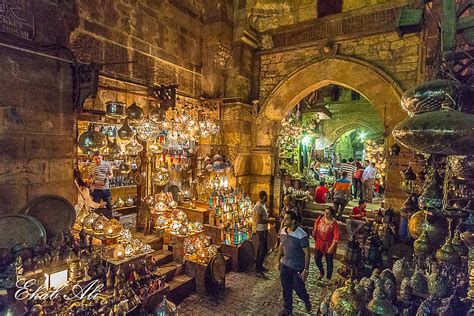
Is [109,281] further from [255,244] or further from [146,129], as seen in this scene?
[255,244]

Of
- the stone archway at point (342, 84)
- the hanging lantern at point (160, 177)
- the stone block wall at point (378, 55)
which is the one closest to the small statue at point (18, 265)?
the hanging lantern at point (160, 177)

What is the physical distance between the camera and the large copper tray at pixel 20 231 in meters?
3.73

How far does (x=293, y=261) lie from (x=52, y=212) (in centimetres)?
399

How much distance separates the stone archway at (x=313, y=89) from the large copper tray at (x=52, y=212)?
5311mm

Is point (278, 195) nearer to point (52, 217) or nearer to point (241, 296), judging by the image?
point (241, 296)

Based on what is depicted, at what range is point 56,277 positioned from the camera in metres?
3.59

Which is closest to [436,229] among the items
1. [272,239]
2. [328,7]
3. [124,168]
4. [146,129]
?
[272,239]

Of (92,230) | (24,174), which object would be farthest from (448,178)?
(24,174)

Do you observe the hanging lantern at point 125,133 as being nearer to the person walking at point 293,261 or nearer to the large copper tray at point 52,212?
the large copper tray at point 52,212

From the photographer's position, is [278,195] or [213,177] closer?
[213,177]

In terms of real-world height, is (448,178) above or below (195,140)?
below

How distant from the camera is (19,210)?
13.6 feet

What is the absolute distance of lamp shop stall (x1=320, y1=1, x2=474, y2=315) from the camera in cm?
188

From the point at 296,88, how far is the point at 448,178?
214 inches
